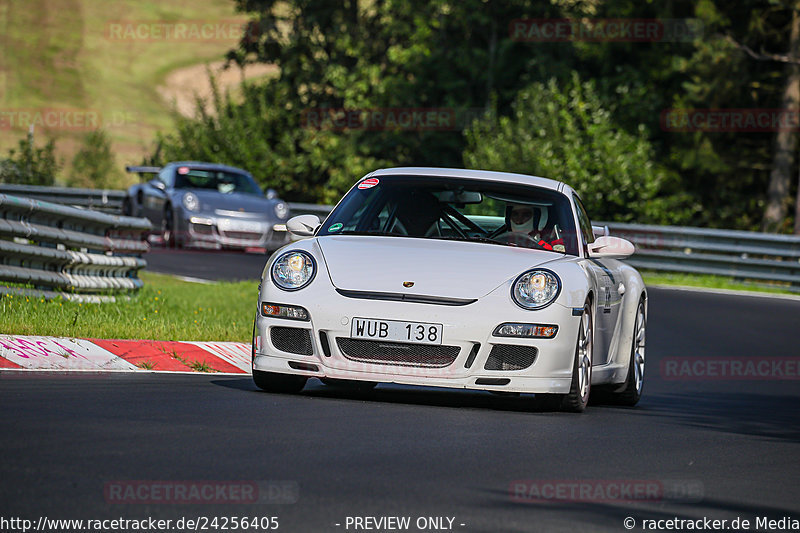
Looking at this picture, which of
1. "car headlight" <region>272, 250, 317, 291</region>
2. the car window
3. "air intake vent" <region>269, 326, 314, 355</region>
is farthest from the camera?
the car window

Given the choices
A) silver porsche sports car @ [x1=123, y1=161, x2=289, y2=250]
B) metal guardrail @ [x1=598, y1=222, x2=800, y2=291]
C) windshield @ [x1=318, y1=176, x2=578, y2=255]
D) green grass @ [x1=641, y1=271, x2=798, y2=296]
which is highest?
windshield @ [x1=318, y1=176, x2=578, y2=255]

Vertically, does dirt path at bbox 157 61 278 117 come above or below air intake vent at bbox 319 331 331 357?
below

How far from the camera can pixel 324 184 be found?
49500 mm

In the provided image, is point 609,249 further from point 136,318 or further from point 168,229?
point 168,229

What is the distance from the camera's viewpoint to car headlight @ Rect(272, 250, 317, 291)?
333 inches

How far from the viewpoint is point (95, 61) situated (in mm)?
159875

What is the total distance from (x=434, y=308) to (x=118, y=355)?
2.64 metres

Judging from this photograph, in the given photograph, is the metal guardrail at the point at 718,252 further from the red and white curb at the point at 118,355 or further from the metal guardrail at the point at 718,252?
the red and white curb at the point at 118,355

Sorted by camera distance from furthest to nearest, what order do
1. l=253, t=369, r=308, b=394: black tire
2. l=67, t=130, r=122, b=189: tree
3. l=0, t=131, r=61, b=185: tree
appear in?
l=67, t=130, r=122, b=189: tree < l=0, t=131, r=61, b=185: tree < l=253, t=369, r=308, b=394: black tire

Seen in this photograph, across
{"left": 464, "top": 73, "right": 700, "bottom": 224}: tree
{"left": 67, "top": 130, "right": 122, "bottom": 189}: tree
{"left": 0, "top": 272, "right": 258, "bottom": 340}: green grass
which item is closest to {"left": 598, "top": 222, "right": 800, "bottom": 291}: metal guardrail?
{"left": 464, "top": 73, "right": 700, "bottom": 224}: tree

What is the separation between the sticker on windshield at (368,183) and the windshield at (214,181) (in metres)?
15.6

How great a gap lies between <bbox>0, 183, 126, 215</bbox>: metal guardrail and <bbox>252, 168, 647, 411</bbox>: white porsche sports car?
83.0 ft

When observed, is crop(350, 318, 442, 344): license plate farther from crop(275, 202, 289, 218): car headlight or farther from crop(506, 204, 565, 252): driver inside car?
crop(275, 202, 289, 218): car headlight

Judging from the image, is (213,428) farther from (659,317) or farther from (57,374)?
(659,317)
